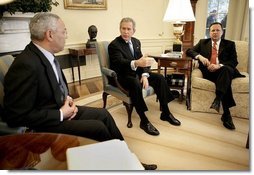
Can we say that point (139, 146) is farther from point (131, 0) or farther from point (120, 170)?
point (131, 0)

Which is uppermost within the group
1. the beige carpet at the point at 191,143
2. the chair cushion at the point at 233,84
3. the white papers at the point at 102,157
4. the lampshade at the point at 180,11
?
the lampshade at the point at 180,11

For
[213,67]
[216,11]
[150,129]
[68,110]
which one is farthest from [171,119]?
[216,11]

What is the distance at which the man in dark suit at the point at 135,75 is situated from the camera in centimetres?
183

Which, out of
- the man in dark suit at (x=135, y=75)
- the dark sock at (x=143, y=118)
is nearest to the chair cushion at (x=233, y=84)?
the man in dark suit at (x=135, y=75)

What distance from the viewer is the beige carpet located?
1.44 meters

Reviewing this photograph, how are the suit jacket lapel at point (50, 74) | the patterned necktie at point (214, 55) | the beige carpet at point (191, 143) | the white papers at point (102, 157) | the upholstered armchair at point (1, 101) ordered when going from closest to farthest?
the white papers at point (102, 157)
the upholstered armchair at point (1, 101)
the suit jacket lapel at point (50, 74)
the beige carpet at point (191, 143)
the patterned necktie at point (214, 55)

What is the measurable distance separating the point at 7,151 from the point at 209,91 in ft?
6.19

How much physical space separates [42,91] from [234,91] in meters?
1.75

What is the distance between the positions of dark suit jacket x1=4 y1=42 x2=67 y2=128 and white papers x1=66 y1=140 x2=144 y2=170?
409 millimetres

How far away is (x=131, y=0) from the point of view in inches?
145

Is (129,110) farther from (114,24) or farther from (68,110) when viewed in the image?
(114,24)

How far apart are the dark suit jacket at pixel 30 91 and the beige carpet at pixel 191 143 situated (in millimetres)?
786

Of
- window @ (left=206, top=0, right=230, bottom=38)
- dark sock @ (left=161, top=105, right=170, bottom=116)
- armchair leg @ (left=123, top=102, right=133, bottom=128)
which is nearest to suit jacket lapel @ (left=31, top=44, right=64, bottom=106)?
armchair leg @ (left=123, top=102, right=133, bottom=128)

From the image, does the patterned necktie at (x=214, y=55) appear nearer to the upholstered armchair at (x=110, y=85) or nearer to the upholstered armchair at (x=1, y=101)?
the upholstered armchair at (x=110, y=85)
